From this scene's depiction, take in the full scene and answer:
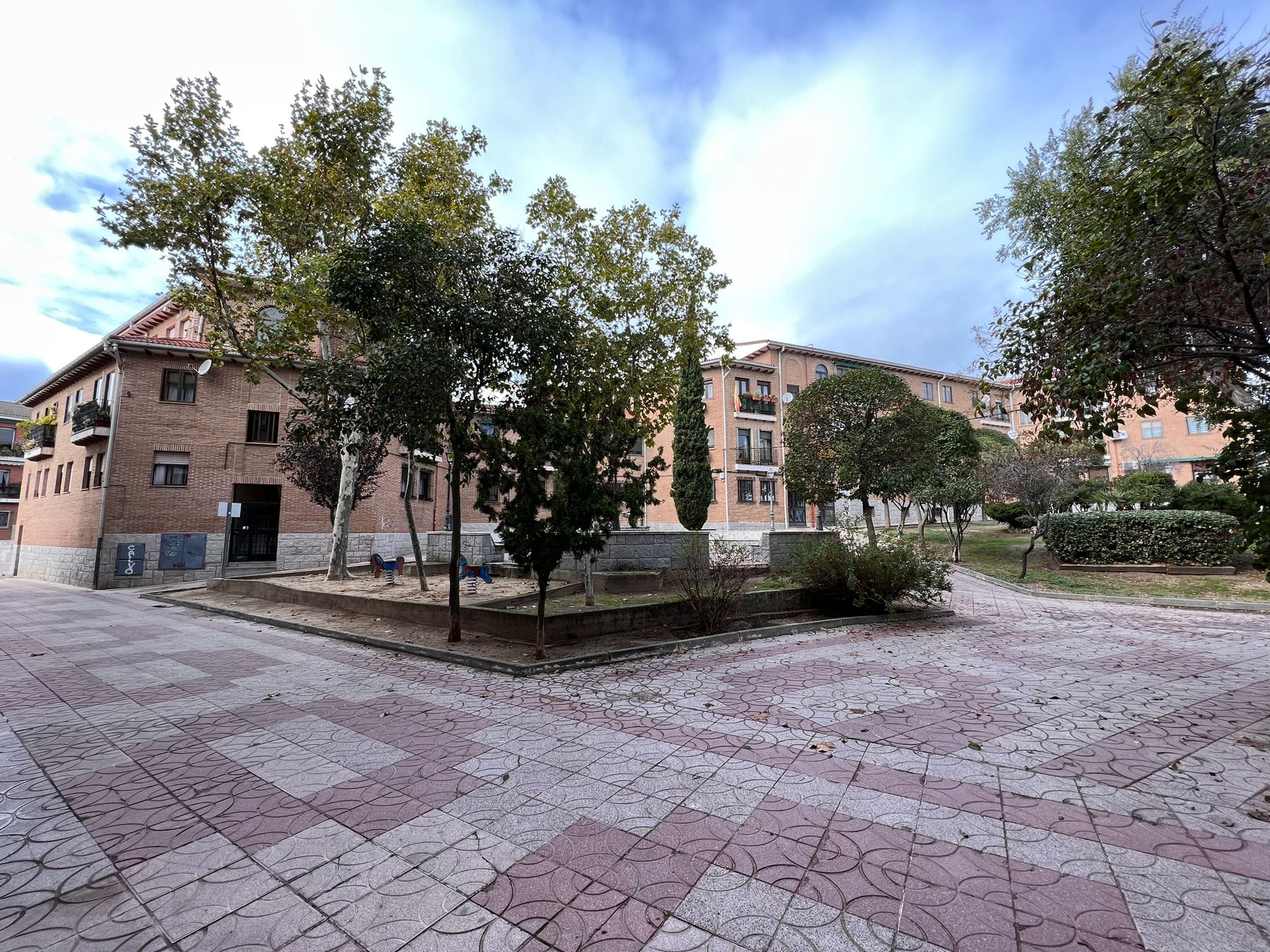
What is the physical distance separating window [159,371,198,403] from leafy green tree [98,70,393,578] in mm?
10470

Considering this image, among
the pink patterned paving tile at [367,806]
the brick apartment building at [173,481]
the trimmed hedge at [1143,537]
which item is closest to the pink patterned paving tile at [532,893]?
the pink patterned paving tile at [367,806]

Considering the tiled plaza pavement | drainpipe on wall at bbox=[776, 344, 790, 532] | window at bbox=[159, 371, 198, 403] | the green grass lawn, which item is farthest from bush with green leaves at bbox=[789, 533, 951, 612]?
drainpipe on wall at bbox=[776, 344, 790, 532]

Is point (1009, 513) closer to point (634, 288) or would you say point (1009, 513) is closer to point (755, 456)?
point (755, 456)

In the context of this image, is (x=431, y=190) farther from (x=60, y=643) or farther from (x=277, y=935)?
(x=277, y=935)

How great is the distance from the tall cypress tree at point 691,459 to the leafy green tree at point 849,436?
12.3 meters

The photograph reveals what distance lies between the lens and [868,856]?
283 cm

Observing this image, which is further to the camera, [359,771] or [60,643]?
[60,643]

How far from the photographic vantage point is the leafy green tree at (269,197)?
12.9m

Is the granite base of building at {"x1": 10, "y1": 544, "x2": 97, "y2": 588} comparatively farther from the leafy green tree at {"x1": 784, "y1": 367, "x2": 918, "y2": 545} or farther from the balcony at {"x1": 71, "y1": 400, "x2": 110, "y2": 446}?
the leafy green tree at {"x1": 784, "y1": 367, "x2": 918, "y2": 545}

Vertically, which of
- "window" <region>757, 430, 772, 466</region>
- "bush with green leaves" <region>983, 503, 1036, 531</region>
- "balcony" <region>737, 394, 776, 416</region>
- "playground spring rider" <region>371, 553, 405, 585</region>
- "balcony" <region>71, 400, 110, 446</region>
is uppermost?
"balcony" <region>737, 394, 776, 416</region>

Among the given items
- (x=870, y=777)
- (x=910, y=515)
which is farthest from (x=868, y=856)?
(x=910, y=515)

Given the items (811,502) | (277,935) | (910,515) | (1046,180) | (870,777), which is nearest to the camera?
(277,935)

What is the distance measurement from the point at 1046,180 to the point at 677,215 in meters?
9.49

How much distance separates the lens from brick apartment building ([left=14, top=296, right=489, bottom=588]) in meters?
21.5
